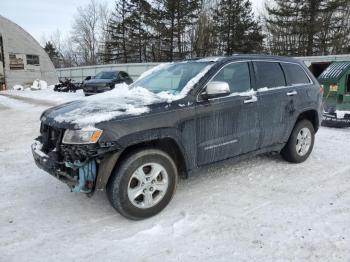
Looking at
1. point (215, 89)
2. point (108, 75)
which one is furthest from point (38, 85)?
point (215, 89)

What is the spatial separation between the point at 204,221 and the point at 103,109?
1648mm

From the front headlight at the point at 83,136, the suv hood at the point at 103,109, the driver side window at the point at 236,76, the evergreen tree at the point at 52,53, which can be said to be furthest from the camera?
the evergreen tree at the point at 52,53

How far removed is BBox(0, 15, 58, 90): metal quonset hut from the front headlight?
110 ft

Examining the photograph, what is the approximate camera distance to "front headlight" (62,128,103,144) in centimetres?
337

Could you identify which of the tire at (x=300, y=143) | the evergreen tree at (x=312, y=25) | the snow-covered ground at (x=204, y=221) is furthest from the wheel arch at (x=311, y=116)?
the evergreen tree at (x=312, y=25)

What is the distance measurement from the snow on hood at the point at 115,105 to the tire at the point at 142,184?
1.57ft

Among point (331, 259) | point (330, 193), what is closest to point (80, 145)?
point (331, 259)

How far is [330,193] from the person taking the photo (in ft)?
14.4

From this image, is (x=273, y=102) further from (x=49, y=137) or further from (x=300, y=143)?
(x=49, y=137)

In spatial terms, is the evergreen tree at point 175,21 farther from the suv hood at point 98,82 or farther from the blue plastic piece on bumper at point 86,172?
the blue plastic piece on bumper at point 86,172

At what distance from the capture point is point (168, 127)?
12.4ft

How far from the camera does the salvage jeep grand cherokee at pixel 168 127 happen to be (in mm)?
3461

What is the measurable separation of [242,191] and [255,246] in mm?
1348

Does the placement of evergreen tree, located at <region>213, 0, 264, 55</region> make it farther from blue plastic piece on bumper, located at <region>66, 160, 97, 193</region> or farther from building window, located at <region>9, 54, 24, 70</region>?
blue plastic piece on bumper, located at <region>66, 160, 97, 193</region>
